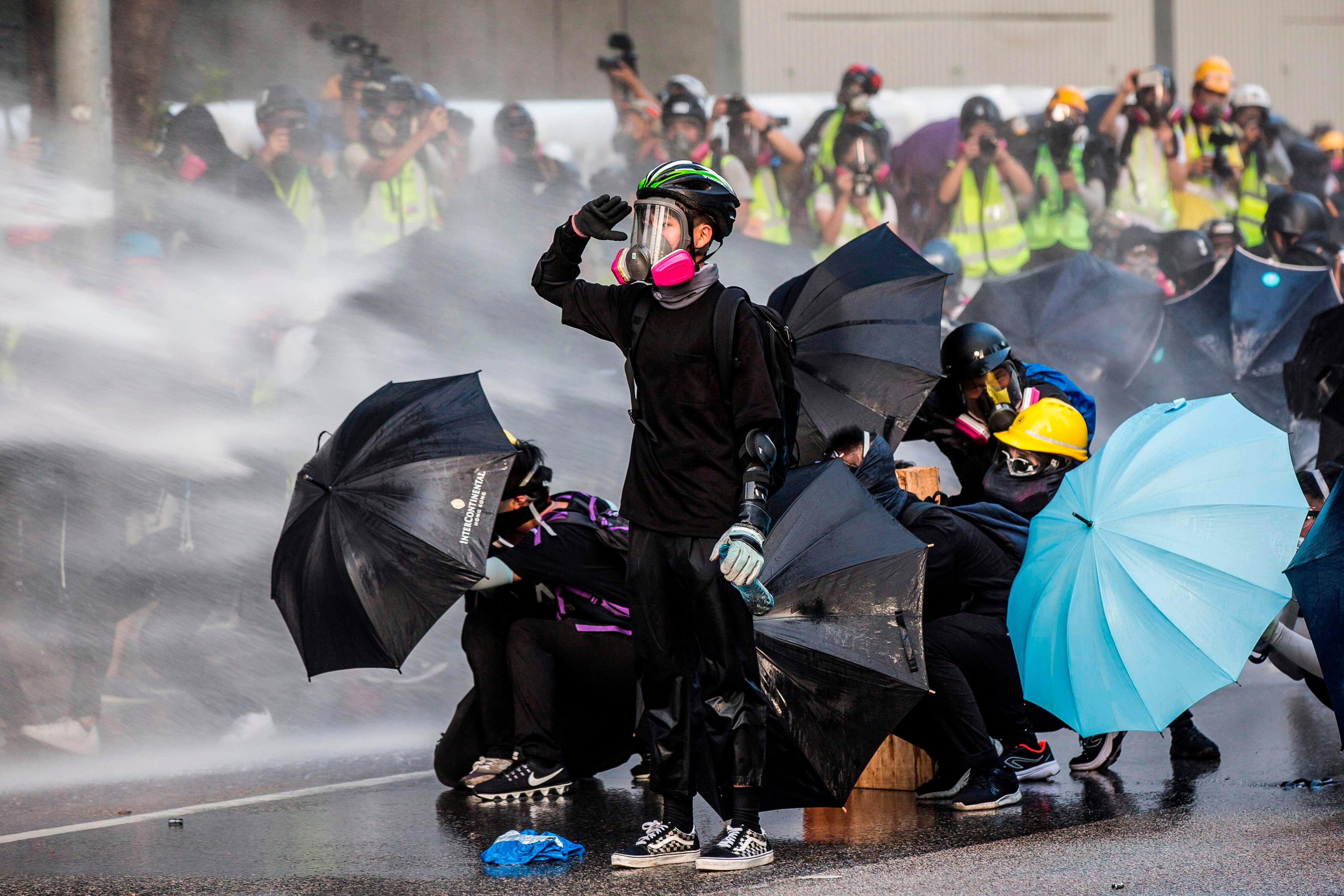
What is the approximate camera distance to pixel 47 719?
20.6ft

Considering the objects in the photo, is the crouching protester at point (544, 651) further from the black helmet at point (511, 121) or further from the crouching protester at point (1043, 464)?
the black helmet at point (511, 121)

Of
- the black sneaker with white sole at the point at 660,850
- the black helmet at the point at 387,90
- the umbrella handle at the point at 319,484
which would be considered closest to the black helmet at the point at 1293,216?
the black helmet at the point at 387,90

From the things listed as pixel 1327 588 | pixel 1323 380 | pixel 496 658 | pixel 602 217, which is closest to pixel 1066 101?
pixel 1323 380

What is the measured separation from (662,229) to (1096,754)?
106 inches

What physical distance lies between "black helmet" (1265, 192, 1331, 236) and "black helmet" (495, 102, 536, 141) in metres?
5.59

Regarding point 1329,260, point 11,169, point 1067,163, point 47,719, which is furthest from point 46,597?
point 1329,260

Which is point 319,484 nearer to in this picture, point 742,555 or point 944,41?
point 742,555

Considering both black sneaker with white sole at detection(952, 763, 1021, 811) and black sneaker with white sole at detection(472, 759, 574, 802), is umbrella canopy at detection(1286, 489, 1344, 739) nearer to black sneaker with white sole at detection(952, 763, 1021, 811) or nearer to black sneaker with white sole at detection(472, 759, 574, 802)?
black sneaker with white sole at detection(952, 763, 1021, 811)

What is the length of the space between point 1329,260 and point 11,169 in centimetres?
878

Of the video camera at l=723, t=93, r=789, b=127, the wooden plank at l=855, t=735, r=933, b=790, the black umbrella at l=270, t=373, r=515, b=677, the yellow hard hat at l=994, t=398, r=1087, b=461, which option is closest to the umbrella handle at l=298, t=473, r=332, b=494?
the black umbrella at l=270, t=373, r=515, b=677

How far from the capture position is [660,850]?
11.7 feet

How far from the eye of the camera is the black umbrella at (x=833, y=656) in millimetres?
3730

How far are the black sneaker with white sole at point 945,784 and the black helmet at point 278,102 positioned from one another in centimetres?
552

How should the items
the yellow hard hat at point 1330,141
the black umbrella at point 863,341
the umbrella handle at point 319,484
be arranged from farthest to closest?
the yellow hard hat at point 1330,141
the black umbrella at point 863,341
the umbrella handle at point 319,484
